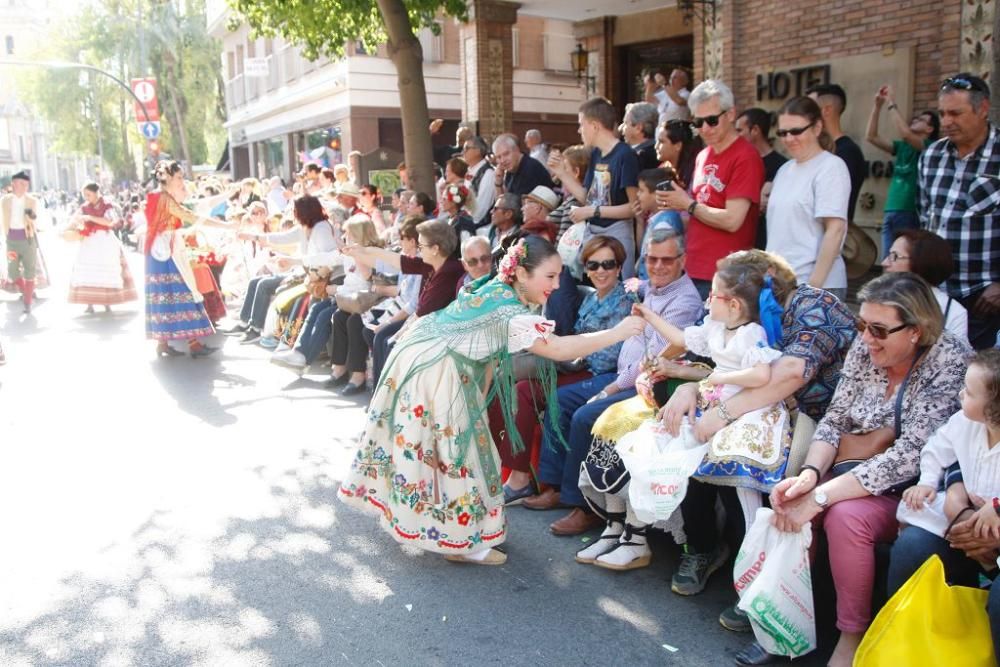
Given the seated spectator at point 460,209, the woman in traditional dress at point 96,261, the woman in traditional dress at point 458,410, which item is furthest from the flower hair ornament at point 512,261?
the woman in traditional dress at point 96,261

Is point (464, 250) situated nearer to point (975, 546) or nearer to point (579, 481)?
point (579, 481)

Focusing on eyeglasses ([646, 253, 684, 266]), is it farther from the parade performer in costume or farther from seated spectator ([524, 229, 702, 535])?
the parade performer in costume

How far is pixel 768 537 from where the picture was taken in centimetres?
346

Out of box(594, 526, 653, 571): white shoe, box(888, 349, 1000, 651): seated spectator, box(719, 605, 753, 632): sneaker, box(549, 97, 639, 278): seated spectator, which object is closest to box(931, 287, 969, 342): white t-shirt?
box(888, 349, 1000, 651): seated spectator

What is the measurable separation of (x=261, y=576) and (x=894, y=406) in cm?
300

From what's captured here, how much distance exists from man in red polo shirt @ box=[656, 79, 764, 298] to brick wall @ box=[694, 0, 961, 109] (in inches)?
175

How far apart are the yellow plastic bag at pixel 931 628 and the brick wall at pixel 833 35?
7.09 meters

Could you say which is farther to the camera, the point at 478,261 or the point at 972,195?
the point at 478,261

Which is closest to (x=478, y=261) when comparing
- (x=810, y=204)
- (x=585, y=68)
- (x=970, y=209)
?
(x=810, y=204)

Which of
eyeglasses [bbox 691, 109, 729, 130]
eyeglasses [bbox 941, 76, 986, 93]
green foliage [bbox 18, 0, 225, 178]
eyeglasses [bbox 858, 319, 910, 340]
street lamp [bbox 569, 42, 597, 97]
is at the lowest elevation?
eyeglasses [bbox 858, 319, 910, 340]

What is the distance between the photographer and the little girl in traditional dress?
147 inches

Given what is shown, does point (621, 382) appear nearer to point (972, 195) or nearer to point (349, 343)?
point (972, 195)

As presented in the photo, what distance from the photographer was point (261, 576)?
14.3 ft

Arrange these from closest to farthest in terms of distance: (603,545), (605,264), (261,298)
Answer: (603,545), (605,264), (261,298)
